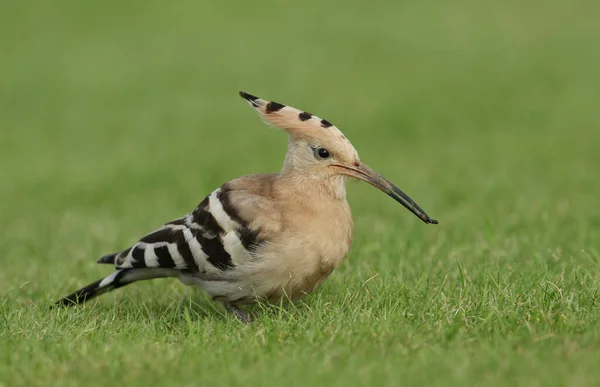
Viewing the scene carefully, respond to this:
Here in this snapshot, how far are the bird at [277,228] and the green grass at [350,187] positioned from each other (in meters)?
0.19

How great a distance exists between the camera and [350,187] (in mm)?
10070

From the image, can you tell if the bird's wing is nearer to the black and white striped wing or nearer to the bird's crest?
the black and white striped wing

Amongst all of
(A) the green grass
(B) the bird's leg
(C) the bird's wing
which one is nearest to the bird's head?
(C) the bird's wing

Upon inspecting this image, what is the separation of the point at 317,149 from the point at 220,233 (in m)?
0.70

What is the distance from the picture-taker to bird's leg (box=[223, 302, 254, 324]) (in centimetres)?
522

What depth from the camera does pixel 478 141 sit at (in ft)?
37.8

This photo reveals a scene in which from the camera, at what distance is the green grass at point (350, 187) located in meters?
4.23

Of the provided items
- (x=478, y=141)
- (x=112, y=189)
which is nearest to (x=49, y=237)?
(x=112, y=189)

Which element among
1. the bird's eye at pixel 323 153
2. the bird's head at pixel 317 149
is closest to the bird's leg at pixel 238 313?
the bird's head at pixel 317 149

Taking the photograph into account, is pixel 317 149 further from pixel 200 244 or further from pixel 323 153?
pixel 200 244

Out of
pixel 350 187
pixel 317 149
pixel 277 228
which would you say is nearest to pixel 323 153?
pixel 317 149

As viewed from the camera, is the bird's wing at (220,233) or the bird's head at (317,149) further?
the bird's head at (317,149)

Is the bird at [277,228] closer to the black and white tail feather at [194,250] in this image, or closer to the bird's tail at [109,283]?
the black and white tail feather at [194,250]

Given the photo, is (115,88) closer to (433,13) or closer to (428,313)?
(433,13)
